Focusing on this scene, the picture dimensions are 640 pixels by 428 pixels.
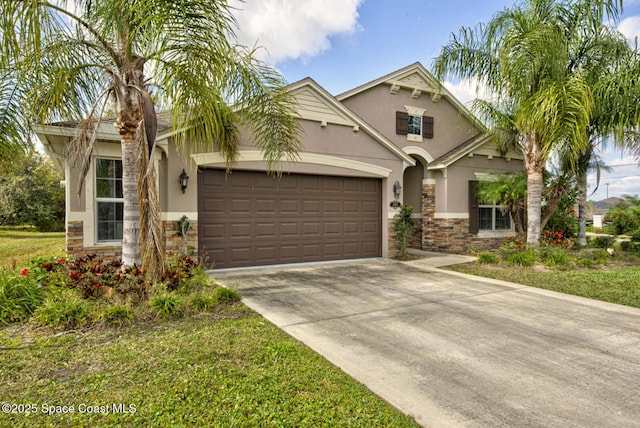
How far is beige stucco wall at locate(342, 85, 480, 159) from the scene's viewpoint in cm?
1273

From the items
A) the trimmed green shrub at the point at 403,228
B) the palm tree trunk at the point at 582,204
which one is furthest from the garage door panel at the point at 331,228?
the palm tree trunk at the point at 582,204

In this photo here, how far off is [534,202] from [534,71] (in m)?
3.53

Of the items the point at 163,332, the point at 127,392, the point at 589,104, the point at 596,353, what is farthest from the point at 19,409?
the point at 589,104

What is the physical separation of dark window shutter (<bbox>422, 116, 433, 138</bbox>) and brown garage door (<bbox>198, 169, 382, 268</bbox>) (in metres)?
→ 3.89

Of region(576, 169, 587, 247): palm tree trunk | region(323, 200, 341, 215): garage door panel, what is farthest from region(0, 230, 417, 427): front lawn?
region(576, 169, 587, 247): palm tree trunk

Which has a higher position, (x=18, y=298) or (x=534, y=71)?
(x=534, y=71)

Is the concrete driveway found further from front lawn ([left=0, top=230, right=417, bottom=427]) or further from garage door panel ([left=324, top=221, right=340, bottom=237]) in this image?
garage door panel ([left=324, top=221, right=340, bottom=237])

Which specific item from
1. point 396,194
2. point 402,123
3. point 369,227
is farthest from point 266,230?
point 402,123

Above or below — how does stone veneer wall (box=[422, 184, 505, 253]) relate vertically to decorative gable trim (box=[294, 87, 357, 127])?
below

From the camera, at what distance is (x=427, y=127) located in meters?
13.6

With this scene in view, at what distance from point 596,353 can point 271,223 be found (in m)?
7.01

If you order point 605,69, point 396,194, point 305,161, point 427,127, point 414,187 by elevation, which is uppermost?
point 605,69

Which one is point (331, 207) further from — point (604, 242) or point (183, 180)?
point (604, 242)

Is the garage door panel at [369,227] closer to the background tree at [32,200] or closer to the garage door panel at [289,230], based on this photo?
the garage door panel at [289,230]
